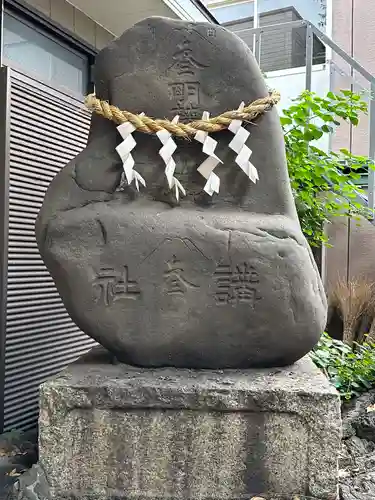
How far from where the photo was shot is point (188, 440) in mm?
1539

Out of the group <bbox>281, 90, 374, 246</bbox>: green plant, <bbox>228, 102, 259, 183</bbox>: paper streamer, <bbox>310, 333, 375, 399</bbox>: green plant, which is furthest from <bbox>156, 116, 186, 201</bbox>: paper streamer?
<bbox>281, 90, 374, 246</bbox>: green plant

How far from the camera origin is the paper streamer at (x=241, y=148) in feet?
5.80

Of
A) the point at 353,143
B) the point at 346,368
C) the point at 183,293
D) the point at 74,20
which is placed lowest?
the point at 346,368

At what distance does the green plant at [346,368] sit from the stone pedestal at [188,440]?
4.58ft

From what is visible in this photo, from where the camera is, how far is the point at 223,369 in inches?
67.5

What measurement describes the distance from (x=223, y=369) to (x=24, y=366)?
1.33m

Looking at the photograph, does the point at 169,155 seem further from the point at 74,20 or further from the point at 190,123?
the point at 74,20

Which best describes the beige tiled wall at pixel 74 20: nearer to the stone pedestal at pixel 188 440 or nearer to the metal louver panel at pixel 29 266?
the metal louver panel at pixel 29 266

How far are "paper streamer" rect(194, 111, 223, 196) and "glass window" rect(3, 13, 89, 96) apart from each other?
5.02 feet

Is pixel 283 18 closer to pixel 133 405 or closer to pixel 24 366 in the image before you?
pixel 24 366

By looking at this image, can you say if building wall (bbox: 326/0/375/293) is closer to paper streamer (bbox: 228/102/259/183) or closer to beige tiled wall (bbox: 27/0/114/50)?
beige tiled wall (bbox: 27/0/114/50)

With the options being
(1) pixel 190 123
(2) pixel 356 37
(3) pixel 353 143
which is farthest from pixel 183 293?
(2) pixel 356 37

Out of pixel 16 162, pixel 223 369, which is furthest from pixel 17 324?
pixel 223 369

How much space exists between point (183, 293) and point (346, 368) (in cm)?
181
